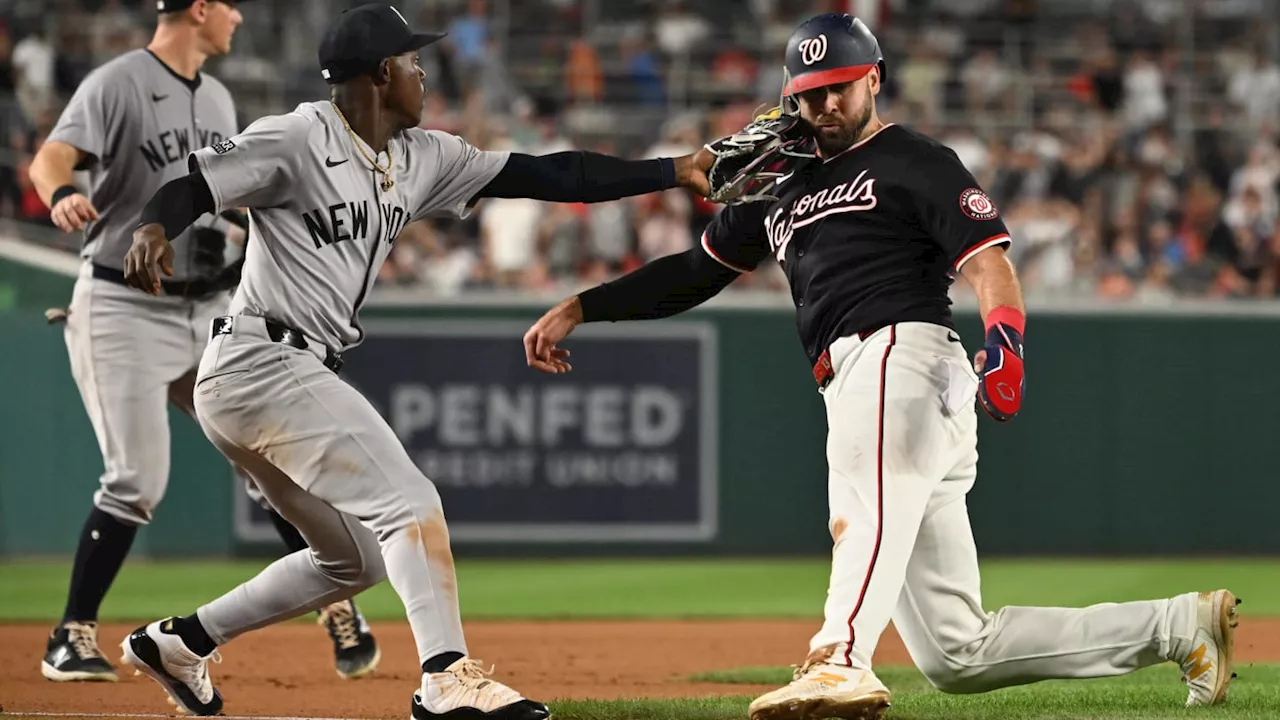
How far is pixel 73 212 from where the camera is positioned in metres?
5.59

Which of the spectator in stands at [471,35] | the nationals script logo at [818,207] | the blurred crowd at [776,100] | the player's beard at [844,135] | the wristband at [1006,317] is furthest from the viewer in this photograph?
the spectator in stands at [471,35]

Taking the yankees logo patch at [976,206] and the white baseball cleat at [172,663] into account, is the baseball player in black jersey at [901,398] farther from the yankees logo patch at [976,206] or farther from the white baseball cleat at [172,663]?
the white baseball cleat at [172,663]

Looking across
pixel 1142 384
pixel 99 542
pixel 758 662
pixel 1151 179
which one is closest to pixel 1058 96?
pixel 1151 179

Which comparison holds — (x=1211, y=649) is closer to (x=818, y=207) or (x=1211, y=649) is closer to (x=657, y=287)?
(x=818, y=207)

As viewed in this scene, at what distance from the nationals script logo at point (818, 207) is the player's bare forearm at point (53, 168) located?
2.53m

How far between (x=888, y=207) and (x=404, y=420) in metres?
7.31

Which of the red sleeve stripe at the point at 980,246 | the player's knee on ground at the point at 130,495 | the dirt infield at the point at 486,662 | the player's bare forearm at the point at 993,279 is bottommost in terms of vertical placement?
the dirt infield at the point at 486,662

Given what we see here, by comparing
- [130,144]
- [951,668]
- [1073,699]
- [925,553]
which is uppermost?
[130,144]

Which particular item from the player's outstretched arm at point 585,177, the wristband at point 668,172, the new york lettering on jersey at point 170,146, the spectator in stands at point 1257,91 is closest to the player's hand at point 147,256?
the player's outstretched arm at point 585,177

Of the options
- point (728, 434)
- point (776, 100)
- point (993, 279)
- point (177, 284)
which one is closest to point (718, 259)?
point (993, 279)

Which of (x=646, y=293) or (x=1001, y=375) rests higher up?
(x=646, y=293)

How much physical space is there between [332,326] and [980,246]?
1.70m

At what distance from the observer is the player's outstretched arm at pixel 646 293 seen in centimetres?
499

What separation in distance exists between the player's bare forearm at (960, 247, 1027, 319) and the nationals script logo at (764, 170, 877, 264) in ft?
1.08
